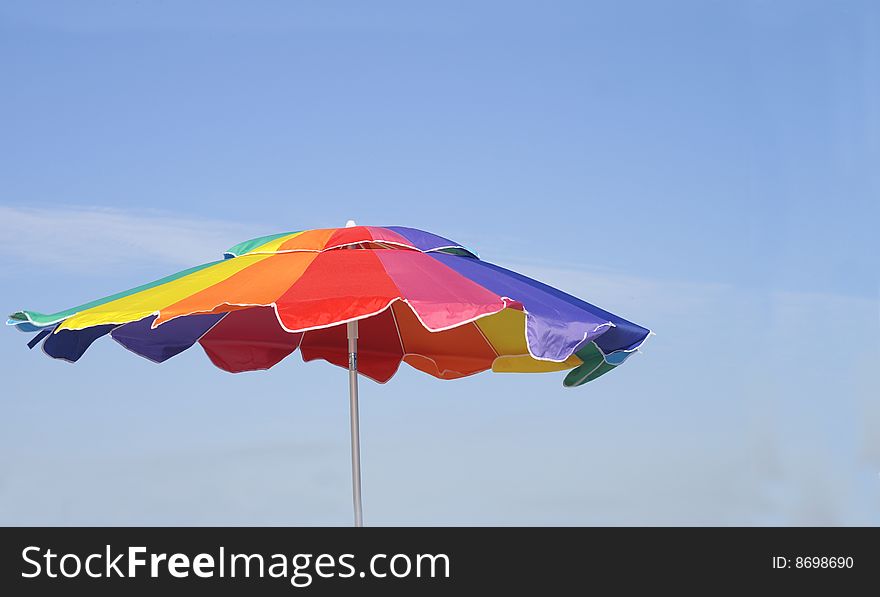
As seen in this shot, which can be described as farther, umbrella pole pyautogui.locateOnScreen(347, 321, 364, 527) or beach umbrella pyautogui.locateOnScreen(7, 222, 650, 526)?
umbrella pole pyautogui.locateOnScreen(347, 321, 364, 527)

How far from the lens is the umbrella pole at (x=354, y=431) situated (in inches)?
220

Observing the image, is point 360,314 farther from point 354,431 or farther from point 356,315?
point 354,431

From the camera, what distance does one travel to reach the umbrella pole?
220 inches

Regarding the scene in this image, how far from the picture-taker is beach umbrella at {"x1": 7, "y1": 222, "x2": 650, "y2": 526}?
4395 millimetres

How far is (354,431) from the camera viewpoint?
567 cm

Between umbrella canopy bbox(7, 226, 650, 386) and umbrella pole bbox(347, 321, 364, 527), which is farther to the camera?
umbrella pole bbox(347, 321, 364, 527)

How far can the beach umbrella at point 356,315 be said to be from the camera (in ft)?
14.4

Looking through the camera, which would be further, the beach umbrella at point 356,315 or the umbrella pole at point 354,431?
the umbrella pole at point 354,431

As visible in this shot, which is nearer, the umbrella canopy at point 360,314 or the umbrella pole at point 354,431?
the umbrella canopy at point 360,314
